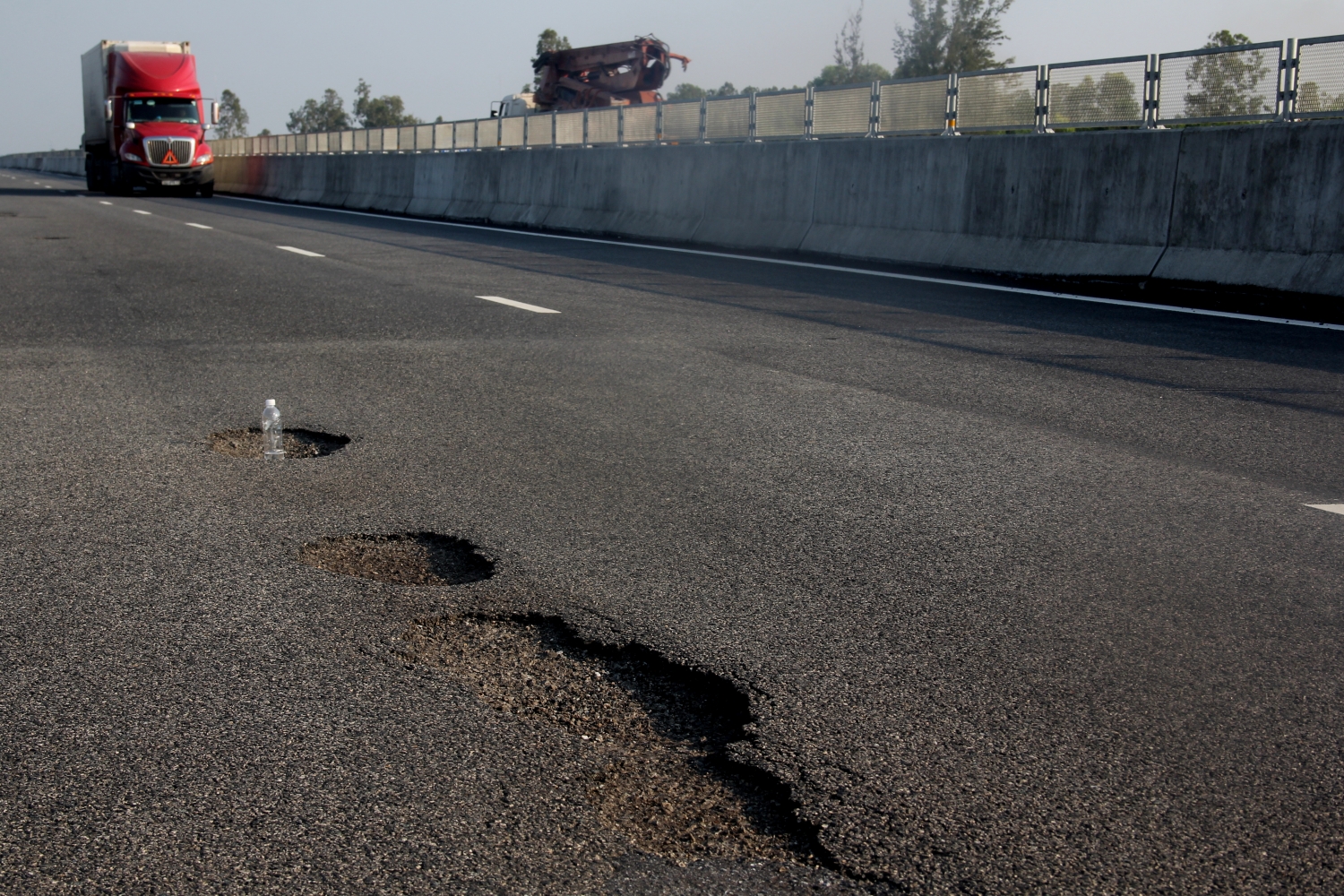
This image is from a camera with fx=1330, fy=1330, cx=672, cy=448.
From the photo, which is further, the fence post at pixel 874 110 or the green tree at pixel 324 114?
the green tree at pixel 324 114

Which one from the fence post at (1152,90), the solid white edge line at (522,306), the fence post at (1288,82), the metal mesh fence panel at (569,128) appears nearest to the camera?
the solid white edge line at (522,306)

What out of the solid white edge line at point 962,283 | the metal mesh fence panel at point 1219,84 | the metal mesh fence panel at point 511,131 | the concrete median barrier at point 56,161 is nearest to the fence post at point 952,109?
the solid white edge line at point 962,283

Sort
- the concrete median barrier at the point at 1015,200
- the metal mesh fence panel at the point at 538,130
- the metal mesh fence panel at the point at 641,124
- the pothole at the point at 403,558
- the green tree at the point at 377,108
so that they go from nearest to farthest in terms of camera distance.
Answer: the pothole at the point at 403,558, the concrete median barrier at the point at 1015,200, the metal mesh fence panel at the point at 641,124, the metal mesh fence panel at the point at 538,130, the green tree at the point at 377,108

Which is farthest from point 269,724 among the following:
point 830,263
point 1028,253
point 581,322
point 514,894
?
point 830,263

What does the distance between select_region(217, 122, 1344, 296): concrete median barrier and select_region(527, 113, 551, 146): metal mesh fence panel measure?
7.30ft

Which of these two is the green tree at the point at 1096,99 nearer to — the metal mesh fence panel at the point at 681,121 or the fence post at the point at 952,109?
the fence post at the point at 952,109

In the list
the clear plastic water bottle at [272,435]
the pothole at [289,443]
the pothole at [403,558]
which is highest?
the clear plastic water bottle at [272,435]

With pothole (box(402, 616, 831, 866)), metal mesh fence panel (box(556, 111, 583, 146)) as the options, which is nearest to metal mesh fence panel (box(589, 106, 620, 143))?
metal mesh fence panel (box(556, 111, 583, 146))

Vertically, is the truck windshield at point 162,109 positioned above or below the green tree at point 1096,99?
above

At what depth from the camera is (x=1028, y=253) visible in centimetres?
1391

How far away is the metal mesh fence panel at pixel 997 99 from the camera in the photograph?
15.0 m

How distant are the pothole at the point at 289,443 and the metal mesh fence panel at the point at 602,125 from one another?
1855cm

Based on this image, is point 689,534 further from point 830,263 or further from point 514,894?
point 830,263

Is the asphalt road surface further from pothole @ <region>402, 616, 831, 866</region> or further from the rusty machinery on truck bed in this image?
the rusty machinery on truck bed
